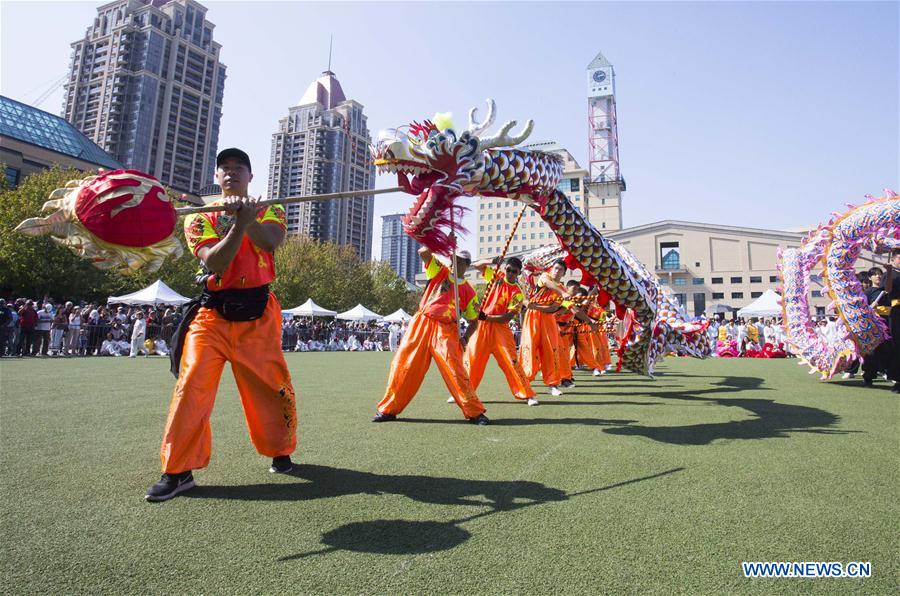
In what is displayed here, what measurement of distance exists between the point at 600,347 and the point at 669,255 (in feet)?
177

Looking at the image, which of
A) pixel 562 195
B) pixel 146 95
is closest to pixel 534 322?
pixel 562 195

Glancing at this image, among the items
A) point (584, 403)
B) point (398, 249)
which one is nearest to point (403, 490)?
point (584, 403)

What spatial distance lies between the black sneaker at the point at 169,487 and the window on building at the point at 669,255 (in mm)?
62818

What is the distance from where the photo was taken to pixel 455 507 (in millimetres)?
2732

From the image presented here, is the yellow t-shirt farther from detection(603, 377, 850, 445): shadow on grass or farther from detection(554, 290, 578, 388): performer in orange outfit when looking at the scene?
detection(554, 290, 578, 388): performer in orange outfit

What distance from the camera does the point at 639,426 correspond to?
16.8 ft

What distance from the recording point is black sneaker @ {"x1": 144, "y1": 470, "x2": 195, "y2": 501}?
2.77 meters

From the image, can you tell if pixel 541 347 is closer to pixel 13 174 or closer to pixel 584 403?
pixel 584 403

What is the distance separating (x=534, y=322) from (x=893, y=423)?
4.46 meters

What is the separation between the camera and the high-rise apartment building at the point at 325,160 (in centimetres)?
608

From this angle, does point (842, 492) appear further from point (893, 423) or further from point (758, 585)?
point (893, 423)

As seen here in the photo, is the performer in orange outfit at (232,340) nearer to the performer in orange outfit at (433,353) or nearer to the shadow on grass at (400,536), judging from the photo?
the shadow on grass at (400,536)

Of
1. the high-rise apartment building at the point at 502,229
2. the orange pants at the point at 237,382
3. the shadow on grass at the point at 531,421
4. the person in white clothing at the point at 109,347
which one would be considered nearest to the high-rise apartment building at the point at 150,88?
the high-rise apartment building at the point at 502,229

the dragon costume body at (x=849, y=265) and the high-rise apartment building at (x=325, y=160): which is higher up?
the high-rise apartment building at (x=325, y=160)
